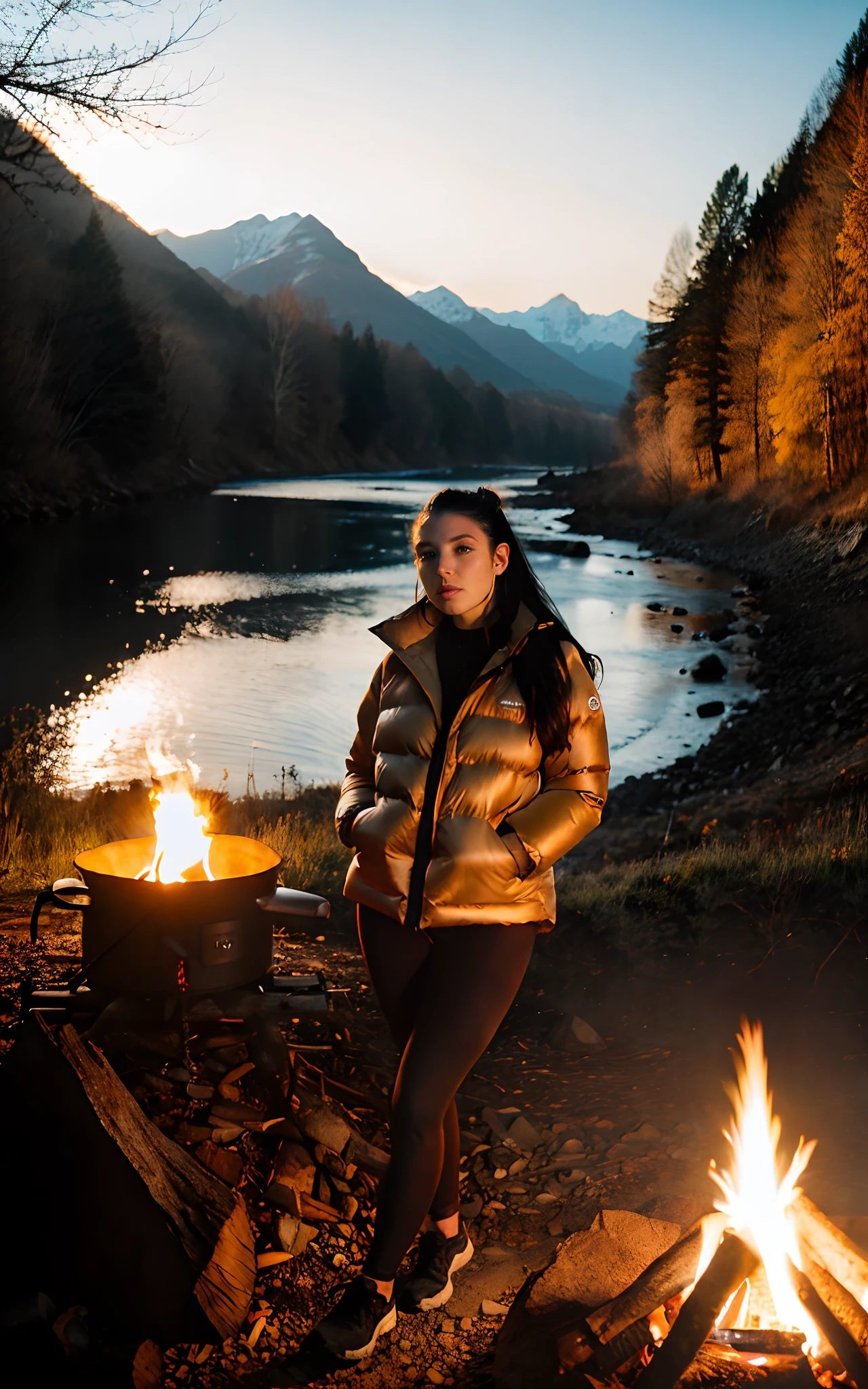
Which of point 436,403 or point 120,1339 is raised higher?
point 436,403

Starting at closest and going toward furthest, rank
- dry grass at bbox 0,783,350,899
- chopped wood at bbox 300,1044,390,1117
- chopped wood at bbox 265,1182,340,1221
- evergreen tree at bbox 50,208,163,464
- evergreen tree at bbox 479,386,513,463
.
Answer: chopped wood at bbox 265,1182,340,1221 → chopped wood at bbox 300,1044,390,1117 → dry grass at bbox 0,783,350,899 → evergreen tree at bbox 50,208,163,464 → evergreen tree at bbox 479,386,513,463

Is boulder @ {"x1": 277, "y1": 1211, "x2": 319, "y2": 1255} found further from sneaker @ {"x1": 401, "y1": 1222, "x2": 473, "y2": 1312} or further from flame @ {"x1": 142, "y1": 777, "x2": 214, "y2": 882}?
flame @ {"x1": 142, "y1": 777, "x2": 214, "y2": 882}

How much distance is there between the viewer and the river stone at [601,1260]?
7.95 feet

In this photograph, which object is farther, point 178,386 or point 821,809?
point 178,386

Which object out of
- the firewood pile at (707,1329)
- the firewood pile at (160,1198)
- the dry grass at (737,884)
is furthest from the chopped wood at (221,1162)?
the dry grass at (737,884)

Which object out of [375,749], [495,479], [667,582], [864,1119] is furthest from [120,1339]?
[495,479]

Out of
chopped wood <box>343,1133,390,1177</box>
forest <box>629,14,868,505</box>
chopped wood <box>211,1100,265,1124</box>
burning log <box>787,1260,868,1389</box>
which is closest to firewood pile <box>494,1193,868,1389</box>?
burning log <box>787,1260,868,1389</box>

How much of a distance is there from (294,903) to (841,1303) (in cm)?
190

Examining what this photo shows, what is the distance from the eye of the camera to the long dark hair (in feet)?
8.18

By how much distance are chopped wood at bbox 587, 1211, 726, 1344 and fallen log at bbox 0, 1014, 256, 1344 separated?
0.96 meters

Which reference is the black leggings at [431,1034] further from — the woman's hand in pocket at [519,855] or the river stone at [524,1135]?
the river stone at [524,1135]

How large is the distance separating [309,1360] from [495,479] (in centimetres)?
9632

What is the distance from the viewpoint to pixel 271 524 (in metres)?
43.1

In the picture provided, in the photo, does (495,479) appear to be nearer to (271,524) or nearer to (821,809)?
(271,524)
